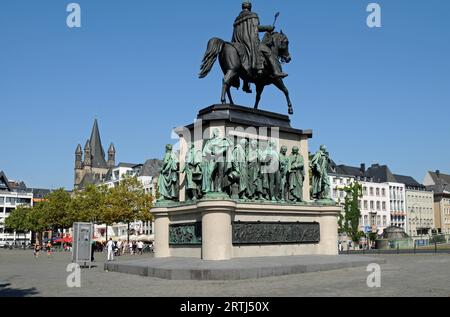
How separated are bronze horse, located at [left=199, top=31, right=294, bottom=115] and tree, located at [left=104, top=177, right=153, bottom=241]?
41964 mm

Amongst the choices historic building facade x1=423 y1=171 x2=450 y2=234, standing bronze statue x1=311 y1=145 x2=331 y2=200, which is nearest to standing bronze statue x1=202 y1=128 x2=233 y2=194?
standing bronze statue x1=311 y1=145 x2=331 y2=200

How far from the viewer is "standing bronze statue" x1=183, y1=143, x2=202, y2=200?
20.0 m

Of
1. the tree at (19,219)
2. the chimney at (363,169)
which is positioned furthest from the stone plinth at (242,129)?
the chimney at (363,169)

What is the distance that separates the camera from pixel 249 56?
2323 cm

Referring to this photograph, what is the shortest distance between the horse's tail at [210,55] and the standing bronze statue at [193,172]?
→ 12.2 ft

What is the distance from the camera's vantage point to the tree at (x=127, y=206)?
210 feet

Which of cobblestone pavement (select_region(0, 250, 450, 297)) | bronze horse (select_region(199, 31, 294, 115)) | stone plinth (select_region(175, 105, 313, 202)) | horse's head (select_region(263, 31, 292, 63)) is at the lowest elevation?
cobblestone pavement (select_region(0, 250, 450, 297))

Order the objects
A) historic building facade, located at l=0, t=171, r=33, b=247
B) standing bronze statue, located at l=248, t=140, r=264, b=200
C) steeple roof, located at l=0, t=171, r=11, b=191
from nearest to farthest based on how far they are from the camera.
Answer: standing bronze statue, located at l=248, t=140, r=264, b=200 < historic building facade, located at l=0, t=171, r=33, b=247 < steeple roof, located at l=0, t=171, r=11, b=191

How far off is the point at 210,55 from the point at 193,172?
5475mm

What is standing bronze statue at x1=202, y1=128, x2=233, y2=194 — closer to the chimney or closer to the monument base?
the monument base

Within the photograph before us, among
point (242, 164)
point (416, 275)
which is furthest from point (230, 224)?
point (416, 275)

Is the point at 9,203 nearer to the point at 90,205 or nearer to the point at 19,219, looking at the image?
the point at 19,219
